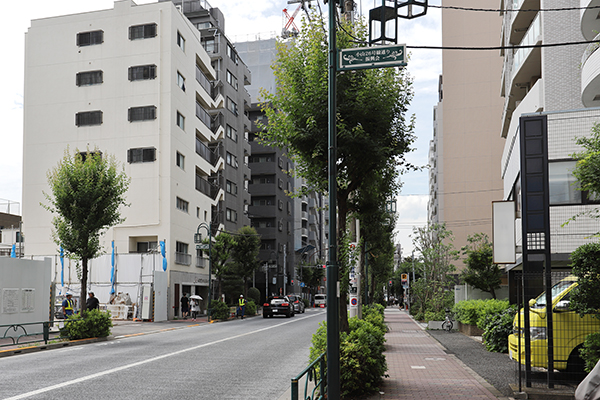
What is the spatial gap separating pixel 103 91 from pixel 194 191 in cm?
1074

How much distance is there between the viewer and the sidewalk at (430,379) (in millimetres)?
10062

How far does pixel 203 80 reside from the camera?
53.1 m

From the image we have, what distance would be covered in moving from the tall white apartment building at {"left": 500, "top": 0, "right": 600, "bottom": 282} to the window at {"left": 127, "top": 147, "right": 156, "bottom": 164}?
2476 centimetres

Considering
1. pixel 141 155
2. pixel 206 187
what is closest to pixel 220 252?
pixel 206 187

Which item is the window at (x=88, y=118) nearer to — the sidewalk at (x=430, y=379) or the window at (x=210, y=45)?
the window at (x=210, y=45)

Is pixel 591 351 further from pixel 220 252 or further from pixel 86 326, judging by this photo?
pixel 220 252

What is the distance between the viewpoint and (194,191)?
4912 cm

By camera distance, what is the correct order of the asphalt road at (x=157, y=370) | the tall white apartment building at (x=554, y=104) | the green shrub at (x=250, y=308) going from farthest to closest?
the green shrub at (x=250, y=308), the tall white apartment building at (x=554, y=104), the asphalt road at (x=157, y=370)

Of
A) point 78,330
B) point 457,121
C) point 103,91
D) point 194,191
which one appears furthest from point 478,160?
point 78,330

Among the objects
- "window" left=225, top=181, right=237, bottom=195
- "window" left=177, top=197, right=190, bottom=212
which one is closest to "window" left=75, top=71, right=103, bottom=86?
"window" left=177, top=197, right=190, bottom=212

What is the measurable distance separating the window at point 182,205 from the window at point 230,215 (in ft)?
42.7

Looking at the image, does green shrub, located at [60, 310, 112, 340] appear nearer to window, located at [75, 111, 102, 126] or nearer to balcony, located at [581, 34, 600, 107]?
balcony, located at [581, 34, 600, 107]

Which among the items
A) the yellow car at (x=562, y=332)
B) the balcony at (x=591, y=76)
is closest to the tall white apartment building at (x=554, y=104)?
the balcony at (x=591, y=76)

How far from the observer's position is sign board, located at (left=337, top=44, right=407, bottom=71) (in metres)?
8.35
